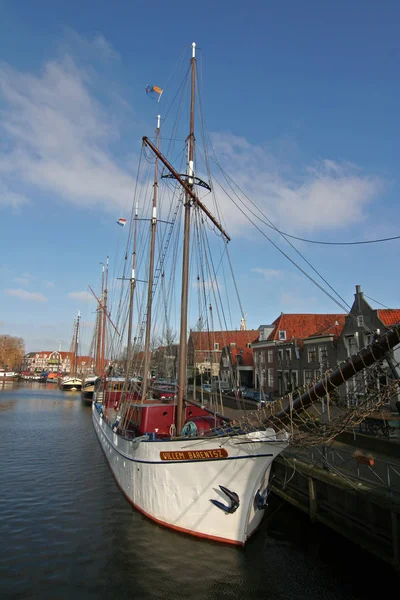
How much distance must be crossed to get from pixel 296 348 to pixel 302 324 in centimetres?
659

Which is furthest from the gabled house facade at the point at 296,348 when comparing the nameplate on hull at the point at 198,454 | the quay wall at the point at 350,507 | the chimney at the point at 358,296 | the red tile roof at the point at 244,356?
the nameplate on hull at the point at 198,454

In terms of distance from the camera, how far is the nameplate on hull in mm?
10320

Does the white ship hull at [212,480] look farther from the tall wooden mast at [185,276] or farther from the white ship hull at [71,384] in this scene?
the white ship hull at [71,384]

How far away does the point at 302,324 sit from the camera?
47.1m

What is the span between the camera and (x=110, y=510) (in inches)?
532

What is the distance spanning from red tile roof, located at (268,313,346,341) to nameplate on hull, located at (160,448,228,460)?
35914 mm

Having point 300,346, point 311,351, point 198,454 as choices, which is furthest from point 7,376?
point 198,454

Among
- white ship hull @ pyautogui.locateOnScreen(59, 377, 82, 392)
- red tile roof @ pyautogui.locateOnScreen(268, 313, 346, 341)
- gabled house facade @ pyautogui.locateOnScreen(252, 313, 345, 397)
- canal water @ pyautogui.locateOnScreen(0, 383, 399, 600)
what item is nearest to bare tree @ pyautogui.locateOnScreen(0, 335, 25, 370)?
white ship hull @ pyautogui.locateOnScreen(59, 377, 82, 392)

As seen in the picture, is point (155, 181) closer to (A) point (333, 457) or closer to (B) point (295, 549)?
(A) point (333, 457)

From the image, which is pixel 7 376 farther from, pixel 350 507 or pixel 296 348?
pixel 350 507

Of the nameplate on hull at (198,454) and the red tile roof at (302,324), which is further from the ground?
the red tile roof at (302,324)

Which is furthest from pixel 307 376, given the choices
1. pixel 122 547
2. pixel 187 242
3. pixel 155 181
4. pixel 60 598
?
pixel 60 598

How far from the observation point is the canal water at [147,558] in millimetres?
8742

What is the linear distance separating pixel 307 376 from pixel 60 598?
34622mm
